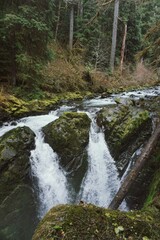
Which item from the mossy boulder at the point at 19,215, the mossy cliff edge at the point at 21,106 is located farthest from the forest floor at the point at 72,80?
the mossy boulder at the point at 19,215

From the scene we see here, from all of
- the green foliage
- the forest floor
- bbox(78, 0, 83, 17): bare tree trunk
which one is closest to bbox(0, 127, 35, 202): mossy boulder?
the forest floor

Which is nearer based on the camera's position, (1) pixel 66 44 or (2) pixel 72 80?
(2) pixel 72 80

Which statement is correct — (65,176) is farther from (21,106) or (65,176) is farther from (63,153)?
(21,106)

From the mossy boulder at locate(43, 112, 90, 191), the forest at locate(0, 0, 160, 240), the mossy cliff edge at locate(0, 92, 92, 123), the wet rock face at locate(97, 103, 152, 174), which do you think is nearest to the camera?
the forest at locate(0, 0, 160, 240)

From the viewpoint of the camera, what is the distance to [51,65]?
15.0 meters

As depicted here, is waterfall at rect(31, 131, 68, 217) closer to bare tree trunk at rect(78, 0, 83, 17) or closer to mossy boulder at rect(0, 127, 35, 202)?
mossy boulder at rect(0, 127, 35, 202)

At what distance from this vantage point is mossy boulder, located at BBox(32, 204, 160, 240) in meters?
1.94

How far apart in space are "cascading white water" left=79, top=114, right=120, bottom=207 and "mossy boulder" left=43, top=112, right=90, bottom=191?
0.72 feet

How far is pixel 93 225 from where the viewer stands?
204cm

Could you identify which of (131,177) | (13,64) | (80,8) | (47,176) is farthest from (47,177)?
(80,8)

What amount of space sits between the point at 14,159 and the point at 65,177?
1545 mm

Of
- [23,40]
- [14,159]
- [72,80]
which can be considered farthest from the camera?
[72,80]

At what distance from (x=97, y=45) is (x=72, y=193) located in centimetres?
1728

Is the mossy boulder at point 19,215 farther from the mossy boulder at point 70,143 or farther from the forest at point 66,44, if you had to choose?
the forest at point 66,44
